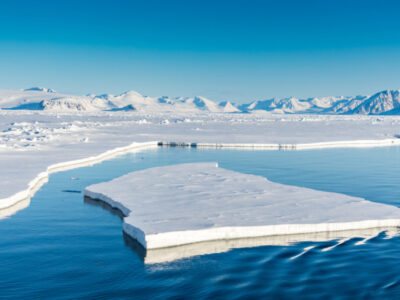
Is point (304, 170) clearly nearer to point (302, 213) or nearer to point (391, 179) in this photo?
point (391, 179)

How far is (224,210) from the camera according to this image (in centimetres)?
940

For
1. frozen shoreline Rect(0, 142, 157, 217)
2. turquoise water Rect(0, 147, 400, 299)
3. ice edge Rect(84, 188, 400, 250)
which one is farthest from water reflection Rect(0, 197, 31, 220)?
ice edge Rect(84, 188, 400, 250)

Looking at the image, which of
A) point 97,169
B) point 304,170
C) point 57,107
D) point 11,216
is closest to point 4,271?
point 11,216

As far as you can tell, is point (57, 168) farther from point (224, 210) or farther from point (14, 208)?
point (224, 210)

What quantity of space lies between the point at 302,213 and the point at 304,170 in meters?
8.27

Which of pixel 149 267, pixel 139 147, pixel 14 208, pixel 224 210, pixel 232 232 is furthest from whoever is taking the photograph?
pixel 139 147

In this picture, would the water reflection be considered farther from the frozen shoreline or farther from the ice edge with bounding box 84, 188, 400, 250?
the ice edge with bounding box 84, 188, 400, 250

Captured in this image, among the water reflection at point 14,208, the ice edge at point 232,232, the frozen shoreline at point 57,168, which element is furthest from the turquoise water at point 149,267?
the frozen shoreline at point 57,168

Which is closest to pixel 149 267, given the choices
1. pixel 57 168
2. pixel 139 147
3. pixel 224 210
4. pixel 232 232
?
pixel 232 232

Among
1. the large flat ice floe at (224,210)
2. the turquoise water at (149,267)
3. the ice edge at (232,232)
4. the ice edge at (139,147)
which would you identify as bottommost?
the turquoise water at (149,267)

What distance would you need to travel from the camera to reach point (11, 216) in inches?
385

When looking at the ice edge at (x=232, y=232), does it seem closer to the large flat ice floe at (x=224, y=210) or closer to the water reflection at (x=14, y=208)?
the large flat ice floe at (x=224, y=210)

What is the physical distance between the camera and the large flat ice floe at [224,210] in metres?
8.12

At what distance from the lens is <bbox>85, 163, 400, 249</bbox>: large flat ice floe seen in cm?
812
